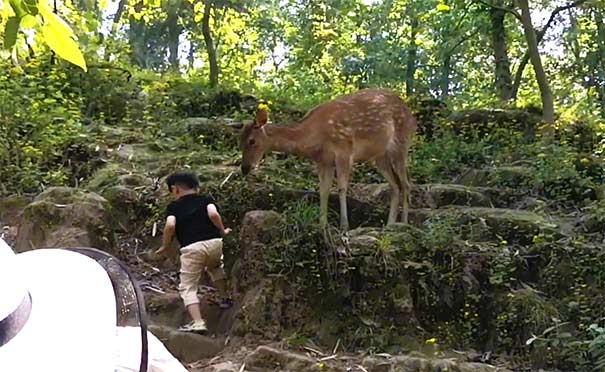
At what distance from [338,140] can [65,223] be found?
2594 mm

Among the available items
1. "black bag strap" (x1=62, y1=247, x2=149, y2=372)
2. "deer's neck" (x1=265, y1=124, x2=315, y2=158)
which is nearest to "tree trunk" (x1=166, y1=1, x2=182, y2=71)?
"deer's neck" (x1=265, y1=124, x2=315, y2=158)

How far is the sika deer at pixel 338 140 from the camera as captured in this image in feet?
26.1

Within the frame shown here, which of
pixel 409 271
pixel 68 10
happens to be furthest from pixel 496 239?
pixel 68 10

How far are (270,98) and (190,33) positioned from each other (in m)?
6.04

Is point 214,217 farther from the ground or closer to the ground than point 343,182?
closer to the ground

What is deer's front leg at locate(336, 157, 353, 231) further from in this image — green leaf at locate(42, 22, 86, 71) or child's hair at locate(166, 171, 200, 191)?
green leaf at locate(42, 22, 86, 71)

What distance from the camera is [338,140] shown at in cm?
806

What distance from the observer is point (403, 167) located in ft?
28.1

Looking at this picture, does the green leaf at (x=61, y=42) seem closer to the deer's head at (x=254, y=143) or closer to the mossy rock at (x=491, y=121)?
the deer's head at (x=254, y=143)

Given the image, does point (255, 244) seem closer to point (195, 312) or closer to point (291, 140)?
point (195, 312)

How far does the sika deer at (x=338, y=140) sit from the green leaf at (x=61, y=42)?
5758mm

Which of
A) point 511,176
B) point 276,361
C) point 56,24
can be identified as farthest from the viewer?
point 511,176

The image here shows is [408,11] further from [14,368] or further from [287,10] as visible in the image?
[14,368]

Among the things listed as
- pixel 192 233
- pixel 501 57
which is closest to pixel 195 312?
pixel 192 233
